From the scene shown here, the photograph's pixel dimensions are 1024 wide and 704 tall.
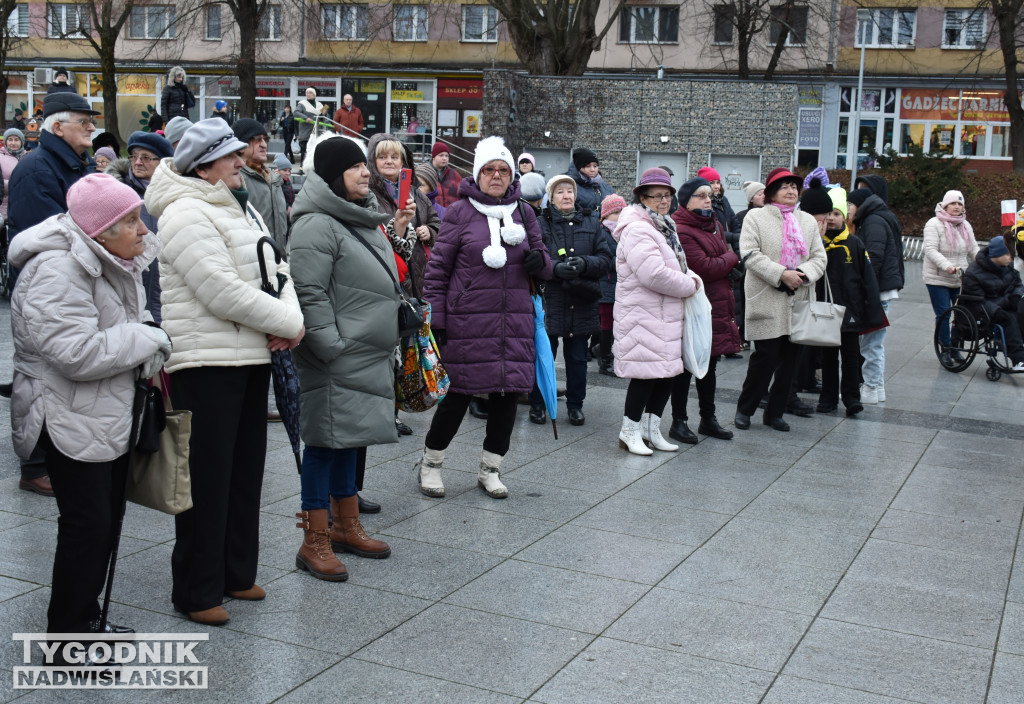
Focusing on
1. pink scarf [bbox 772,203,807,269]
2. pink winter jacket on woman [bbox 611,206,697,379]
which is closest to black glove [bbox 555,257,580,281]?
pink winter jacket on woman [bbox 611,206,697,379]

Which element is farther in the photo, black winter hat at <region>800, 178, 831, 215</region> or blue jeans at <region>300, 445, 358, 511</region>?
black winter hat at <region>800, 178, 831, 215</region>

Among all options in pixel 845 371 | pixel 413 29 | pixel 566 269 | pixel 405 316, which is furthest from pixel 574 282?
pixel 413 29

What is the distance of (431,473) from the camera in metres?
6.64

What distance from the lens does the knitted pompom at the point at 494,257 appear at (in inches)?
253

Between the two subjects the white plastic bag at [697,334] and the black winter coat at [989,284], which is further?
the black winter coat at [989,284]

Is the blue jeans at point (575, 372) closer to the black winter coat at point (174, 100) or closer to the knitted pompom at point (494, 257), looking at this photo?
the knitted pompom at point (494, 257)

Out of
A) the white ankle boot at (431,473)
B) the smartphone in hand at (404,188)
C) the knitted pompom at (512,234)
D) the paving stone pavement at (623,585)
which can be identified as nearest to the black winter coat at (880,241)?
the paving stone pavement at (623,585)

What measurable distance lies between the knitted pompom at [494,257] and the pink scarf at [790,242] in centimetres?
324

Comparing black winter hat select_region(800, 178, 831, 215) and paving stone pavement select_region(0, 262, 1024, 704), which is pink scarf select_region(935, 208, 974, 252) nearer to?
black winter hat select_region(800, 178, 831, 215)

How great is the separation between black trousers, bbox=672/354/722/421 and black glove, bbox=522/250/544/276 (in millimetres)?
2210

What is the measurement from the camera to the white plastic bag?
7879 mm

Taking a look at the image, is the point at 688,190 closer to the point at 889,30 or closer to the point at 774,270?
the point at 774,270

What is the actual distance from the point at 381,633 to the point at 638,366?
3677 millimetres

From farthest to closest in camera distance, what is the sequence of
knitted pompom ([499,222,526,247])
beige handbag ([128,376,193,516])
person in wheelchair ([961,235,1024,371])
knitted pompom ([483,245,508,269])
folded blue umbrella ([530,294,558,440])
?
person in wheelchair ([961,235,1024,371]) → folded blue umbrella ([530,294,558,440]) → knitted pompom ([499,222,526,247]) → knitted pompom ([483,245,508,269]) → beige handbag ([128,376,193,516])
